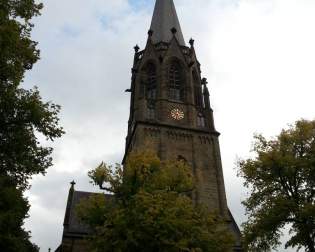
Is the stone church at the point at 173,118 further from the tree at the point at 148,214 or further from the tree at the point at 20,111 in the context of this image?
the tree at the point at 20,111

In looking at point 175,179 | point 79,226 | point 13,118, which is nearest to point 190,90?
point 79,226

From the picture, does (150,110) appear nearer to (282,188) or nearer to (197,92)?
(197,92)

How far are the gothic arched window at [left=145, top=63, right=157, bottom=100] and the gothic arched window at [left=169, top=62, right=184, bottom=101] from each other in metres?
1.39

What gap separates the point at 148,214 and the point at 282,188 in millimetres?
5990

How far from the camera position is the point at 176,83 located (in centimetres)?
3397

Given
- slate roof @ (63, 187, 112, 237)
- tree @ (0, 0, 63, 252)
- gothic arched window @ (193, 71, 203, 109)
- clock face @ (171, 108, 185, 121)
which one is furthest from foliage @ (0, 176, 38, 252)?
gothic arched window @ (193, 71, 203, 109)

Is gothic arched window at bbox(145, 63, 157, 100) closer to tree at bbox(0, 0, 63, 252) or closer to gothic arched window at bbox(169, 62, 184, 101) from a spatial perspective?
gothic arched window at bbox(169, 62, 184, 101)

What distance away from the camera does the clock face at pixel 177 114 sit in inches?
1195

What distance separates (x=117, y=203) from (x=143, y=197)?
221 centimetres

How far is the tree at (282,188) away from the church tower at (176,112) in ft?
25.7

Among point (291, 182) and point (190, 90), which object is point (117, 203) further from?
point (190, 90)

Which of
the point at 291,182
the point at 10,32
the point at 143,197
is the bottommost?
the point at 143,197

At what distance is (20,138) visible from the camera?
38.2 feet

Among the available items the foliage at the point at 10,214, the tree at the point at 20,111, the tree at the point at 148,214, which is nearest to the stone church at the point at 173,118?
the foliage at the point at 10,214
